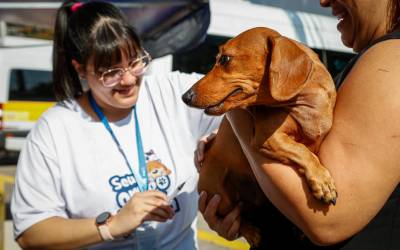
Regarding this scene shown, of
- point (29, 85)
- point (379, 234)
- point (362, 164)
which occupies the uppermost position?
point (362, 164)

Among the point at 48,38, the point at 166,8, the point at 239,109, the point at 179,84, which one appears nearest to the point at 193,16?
the point at 166,8

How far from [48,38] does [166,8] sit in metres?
2.20

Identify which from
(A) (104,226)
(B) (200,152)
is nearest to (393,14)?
(B) (200,152)

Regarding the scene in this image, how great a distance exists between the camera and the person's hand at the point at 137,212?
5.79 feet

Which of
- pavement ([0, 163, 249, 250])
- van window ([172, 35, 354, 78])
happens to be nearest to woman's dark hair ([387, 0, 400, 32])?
pavement ([0, 163, 249, 250])

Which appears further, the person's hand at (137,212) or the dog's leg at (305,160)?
the person's hand at (137,212)

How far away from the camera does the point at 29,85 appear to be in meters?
8.19

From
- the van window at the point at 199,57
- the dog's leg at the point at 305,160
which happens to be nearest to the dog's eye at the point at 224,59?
the dog's leg at the point at 305,160

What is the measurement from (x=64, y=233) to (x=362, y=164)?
1088mm

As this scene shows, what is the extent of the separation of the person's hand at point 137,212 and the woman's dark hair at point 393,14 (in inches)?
38.5

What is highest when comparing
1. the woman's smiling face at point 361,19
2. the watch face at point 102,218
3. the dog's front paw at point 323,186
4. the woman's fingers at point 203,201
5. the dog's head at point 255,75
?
the woman's smiling face at point 361,19

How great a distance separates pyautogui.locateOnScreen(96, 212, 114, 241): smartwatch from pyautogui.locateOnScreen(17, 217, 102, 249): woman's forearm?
2 centimetres

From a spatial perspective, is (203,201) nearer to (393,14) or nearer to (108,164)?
(108,164)

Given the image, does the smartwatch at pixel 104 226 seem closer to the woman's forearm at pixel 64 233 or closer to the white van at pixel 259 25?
the woman's forearm at pixel 64 233
